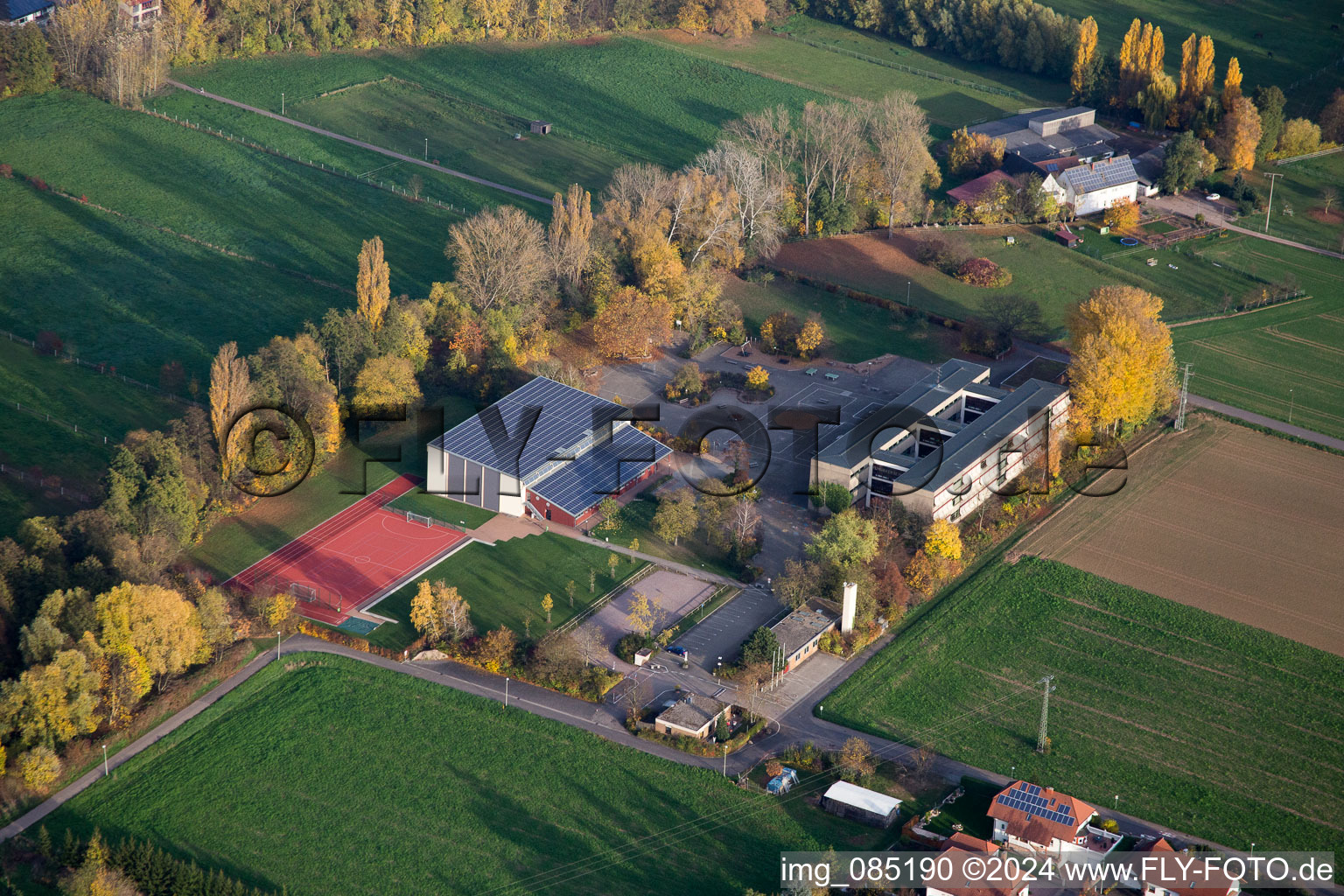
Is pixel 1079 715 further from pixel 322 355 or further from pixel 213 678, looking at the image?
pixel 322 355

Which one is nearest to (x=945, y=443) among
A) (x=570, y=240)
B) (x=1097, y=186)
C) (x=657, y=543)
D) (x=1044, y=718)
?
(x=657, y=543)

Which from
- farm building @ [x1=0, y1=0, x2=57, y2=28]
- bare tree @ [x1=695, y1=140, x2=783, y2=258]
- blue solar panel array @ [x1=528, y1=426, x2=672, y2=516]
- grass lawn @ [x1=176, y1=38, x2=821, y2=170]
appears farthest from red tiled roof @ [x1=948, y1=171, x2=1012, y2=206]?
farm building @ [x1=0, y1=0, x2=57, y2=28]

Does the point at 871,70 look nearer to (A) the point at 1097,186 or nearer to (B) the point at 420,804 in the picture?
(A) the point at 1097,186

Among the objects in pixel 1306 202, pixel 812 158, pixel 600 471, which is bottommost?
pixel 600 471

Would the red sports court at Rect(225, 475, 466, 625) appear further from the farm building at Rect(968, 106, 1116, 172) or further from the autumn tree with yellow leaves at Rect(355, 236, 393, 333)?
the farm building at Rect(968, 106, 1116, 172)

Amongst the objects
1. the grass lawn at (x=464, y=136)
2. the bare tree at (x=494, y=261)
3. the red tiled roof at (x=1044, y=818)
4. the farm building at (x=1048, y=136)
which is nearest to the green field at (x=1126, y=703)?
the red tiled roof at (x=1044, y=818)

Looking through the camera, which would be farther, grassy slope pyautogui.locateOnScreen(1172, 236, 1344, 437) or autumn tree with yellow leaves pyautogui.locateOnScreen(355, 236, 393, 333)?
grassy slope pyautogui.locateOnScreen(1172, 236, 1344, 437)
